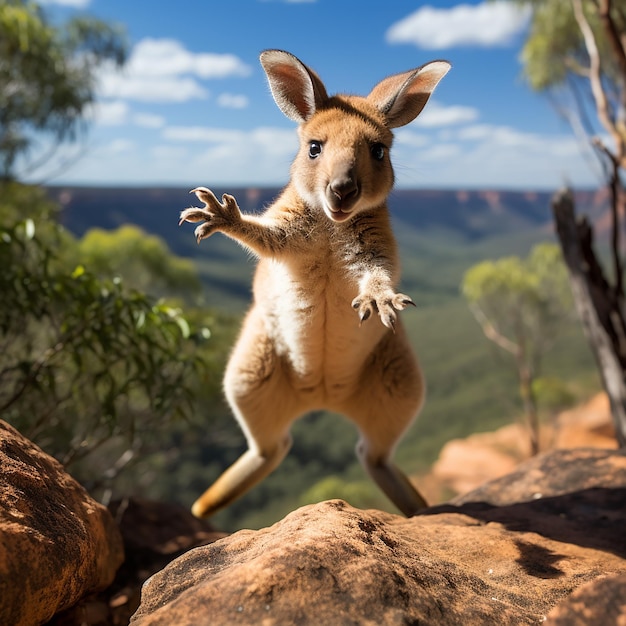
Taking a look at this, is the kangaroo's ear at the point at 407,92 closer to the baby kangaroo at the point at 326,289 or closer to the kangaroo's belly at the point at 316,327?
the baby kangaroo at the point at 326,289

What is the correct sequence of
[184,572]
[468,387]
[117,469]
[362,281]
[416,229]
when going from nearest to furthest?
[184,572]
[362,281]
[117,469]
[468,387]
[416,229]

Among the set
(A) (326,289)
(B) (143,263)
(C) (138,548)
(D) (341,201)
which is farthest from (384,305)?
(B) (143,263)

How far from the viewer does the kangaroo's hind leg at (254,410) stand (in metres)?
3.37

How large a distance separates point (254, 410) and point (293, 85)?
1743 mm

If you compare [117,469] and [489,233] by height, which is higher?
[489,233]

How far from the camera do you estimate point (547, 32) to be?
11398 mm

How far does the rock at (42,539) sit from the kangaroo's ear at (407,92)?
7.19 feet

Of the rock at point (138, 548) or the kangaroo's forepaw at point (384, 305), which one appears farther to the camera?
the rock at point (138, 548)

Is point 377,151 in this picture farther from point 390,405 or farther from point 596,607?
point 596,607

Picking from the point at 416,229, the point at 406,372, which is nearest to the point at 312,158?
the point at 406,372

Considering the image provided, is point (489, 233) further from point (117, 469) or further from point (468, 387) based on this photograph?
point (117, 469)

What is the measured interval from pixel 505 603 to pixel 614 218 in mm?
4284

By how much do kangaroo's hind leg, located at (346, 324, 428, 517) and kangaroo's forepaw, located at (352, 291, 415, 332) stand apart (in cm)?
107

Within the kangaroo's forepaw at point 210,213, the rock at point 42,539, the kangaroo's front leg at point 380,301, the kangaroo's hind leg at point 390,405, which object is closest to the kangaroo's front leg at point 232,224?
the kangaroo's forepaw at point 210,213
